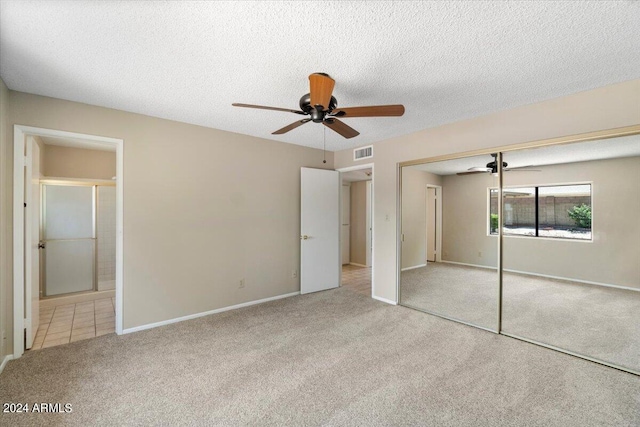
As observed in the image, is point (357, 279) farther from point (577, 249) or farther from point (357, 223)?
point (577, 249)

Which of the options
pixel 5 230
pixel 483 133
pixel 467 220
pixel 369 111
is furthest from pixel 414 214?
pixel 5 230

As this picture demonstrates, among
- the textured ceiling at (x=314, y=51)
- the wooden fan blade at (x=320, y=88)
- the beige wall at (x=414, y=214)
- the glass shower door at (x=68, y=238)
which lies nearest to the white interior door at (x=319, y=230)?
the beige wall at (x=414, y=214)

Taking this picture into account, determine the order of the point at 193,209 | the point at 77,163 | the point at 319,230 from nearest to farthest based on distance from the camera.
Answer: the point at 193,209
the point at 77,163
the point at 319,230

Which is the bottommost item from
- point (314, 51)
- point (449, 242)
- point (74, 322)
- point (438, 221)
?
point (74, 322)

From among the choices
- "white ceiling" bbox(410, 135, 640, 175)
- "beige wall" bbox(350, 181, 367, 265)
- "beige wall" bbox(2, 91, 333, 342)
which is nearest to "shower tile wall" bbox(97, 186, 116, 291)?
"beige wall" bbox(2, 91, 333, 342)

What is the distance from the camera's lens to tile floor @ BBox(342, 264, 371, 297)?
4.92 m

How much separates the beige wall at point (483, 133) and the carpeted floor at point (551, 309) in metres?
0.62

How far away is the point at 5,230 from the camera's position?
8.09ft

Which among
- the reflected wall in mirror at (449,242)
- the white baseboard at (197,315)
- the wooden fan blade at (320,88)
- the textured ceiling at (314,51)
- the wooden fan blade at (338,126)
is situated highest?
the textured ceiling at (314,51)

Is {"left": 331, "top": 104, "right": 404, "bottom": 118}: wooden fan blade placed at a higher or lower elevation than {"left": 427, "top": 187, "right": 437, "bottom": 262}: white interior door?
higher

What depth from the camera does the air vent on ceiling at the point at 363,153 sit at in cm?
450

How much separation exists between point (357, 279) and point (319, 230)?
1.56 metres

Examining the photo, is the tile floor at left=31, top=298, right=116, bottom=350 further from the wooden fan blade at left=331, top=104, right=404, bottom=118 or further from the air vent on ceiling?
the air vent on ceiling

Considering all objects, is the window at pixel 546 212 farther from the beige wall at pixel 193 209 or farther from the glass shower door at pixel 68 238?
the glass shower door at pixel 68 238
